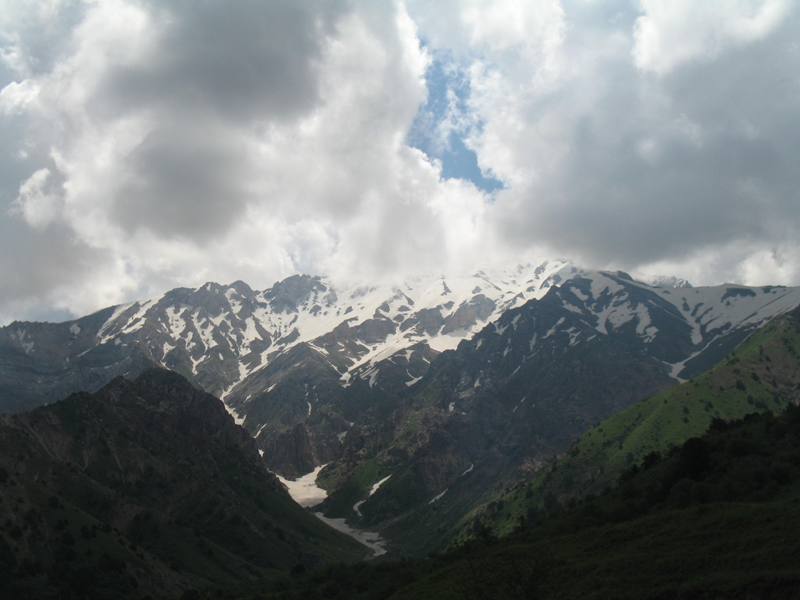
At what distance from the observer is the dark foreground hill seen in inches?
3022

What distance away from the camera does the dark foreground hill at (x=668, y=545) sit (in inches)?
3022

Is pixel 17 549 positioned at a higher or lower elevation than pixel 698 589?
higher

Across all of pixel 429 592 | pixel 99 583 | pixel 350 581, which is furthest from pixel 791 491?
pixel 99 583

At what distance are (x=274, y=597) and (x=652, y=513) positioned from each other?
83.0m

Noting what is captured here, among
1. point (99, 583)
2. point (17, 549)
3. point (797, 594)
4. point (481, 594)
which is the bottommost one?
point (797, 594)

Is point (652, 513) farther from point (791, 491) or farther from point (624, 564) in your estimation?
point (624, 564)

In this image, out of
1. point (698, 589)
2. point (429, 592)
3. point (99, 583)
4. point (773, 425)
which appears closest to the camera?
point (698, 589)

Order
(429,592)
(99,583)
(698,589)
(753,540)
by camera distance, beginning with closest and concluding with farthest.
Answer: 1. (698,589)
2. (753,540)
3. (429,592)
4. (99,583)

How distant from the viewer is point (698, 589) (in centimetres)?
7275

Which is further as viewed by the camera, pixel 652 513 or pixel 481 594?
pixel 652 513

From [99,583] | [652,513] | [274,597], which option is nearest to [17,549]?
[99,583]

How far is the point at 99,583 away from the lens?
636 ft

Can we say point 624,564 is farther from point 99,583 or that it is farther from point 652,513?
point 99,583

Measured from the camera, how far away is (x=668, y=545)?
9325cm
